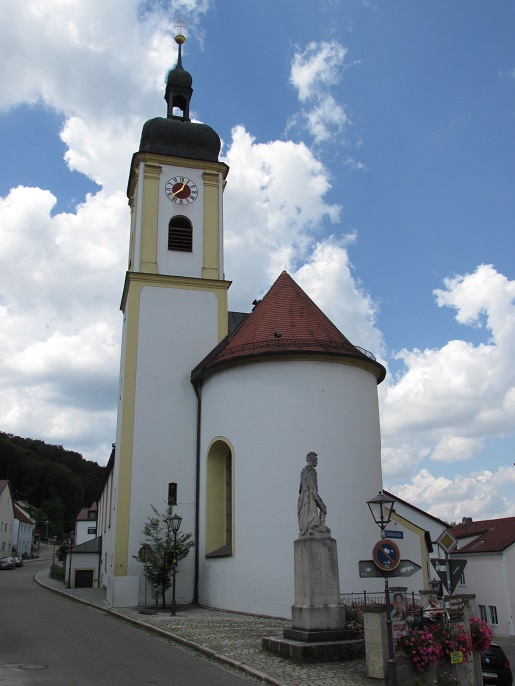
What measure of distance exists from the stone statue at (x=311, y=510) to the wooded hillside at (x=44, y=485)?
3754 inches

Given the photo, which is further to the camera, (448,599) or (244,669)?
(448,599)

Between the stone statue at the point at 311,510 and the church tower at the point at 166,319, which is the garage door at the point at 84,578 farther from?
the stone statue at the point at 311,510

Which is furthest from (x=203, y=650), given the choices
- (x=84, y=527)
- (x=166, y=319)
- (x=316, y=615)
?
(x=84, y=527)

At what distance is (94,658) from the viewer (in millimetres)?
10977

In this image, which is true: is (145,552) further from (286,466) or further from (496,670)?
(496,670)

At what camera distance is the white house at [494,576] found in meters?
36.4

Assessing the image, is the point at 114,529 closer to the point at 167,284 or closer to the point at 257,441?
the point at 257,441

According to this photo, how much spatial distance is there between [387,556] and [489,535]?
116ft

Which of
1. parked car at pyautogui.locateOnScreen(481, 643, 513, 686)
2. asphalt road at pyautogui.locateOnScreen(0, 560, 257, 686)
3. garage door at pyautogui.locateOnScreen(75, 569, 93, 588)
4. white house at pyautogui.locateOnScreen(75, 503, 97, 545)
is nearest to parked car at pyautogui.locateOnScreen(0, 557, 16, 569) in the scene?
white house at pyautogui.locateOnScreen(75, 503, 97, 545)

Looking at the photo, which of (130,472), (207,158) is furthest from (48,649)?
(207,158)

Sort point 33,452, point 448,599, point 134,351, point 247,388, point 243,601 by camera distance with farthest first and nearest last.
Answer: point 33,452 → point 134,351 → point 247,388 → point 243,601 → point 448,599

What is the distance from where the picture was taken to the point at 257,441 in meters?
19.1

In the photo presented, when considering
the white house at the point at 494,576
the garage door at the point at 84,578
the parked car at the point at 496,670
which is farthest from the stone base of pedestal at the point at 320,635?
the white house at the point at 494,576

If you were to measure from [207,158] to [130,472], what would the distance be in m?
12.6
